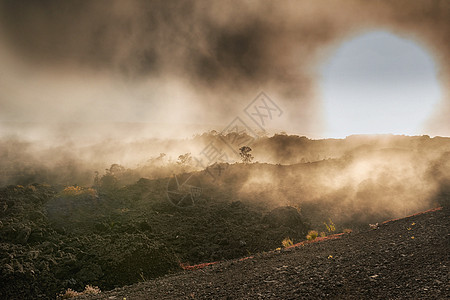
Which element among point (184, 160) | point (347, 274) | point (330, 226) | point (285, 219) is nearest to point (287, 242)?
point (285, 219)

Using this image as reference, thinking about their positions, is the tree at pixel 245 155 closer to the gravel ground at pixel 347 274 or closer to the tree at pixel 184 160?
the tree at pixel 184 160

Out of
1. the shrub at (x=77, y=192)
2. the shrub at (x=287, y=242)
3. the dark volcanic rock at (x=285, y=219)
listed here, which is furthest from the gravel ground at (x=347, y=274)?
the shrub at (x=77, y=192)

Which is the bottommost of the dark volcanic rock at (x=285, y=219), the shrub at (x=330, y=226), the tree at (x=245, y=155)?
the shrub at (x=330, y=226)

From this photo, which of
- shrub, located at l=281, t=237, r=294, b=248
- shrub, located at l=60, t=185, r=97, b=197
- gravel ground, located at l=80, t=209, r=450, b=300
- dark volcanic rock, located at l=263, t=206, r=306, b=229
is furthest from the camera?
shrub, located at l=60, t=185, r=97, b=197

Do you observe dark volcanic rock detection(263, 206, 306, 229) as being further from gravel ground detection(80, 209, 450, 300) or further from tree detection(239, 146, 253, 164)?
tree detection(239, 146, 253, 164)

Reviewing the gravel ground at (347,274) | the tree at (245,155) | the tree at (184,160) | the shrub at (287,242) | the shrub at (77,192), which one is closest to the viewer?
the gravel ground at (347,274)

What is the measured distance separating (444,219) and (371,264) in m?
6.04

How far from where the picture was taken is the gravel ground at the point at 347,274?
5758 millimetres

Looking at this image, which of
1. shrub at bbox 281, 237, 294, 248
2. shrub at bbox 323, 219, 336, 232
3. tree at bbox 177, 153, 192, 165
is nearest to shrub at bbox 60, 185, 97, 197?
shrub at bbox 281, 237, 294, 248

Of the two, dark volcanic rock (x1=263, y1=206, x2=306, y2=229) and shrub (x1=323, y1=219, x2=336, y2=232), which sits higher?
dark volcanic rock (x1=263, y1=206, x2=306, y2=229)

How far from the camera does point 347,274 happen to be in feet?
22.3

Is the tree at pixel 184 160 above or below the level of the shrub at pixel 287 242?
above

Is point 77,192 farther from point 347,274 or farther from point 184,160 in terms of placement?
point 347,274

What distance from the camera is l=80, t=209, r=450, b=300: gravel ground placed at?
5758 millimetres
